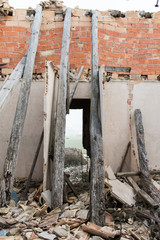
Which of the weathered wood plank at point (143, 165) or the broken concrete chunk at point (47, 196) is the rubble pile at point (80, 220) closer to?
the broken concrete chunk at point (47, 196)

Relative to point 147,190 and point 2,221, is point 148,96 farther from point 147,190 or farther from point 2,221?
point 2,221

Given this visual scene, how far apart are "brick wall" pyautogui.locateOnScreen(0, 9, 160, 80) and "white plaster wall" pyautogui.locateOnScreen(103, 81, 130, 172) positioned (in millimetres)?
366

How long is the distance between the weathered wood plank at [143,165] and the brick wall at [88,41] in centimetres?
101

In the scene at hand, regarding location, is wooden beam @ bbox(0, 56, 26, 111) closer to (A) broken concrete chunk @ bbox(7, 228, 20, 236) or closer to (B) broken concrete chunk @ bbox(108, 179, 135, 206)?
(A) broken concrete chunk @ bbox(7, 228, 20, 236)

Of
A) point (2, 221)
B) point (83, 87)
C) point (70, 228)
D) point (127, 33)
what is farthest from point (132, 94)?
point (2, 221)

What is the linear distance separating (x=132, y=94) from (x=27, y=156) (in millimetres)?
2543

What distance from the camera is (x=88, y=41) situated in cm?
402

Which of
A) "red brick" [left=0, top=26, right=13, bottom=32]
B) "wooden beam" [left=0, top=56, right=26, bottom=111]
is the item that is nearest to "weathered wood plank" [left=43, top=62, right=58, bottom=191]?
"wooden beam" [left=0, top=56, right=26, bottom=111]

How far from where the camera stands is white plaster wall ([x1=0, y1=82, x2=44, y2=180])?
3.66 meters

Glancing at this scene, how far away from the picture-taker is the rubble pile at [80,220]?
189cm

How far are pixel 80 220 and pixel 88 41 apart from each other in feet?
11.5

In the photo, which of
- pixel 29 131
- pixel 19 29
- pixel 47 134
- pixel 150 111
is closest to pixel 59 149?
pixel 47 134

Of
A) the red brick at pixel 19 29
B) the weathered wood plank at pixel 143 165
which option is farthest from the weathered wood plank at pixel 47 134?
the red brick at pixel 19 29

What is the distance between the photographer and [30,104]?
12.3ft
